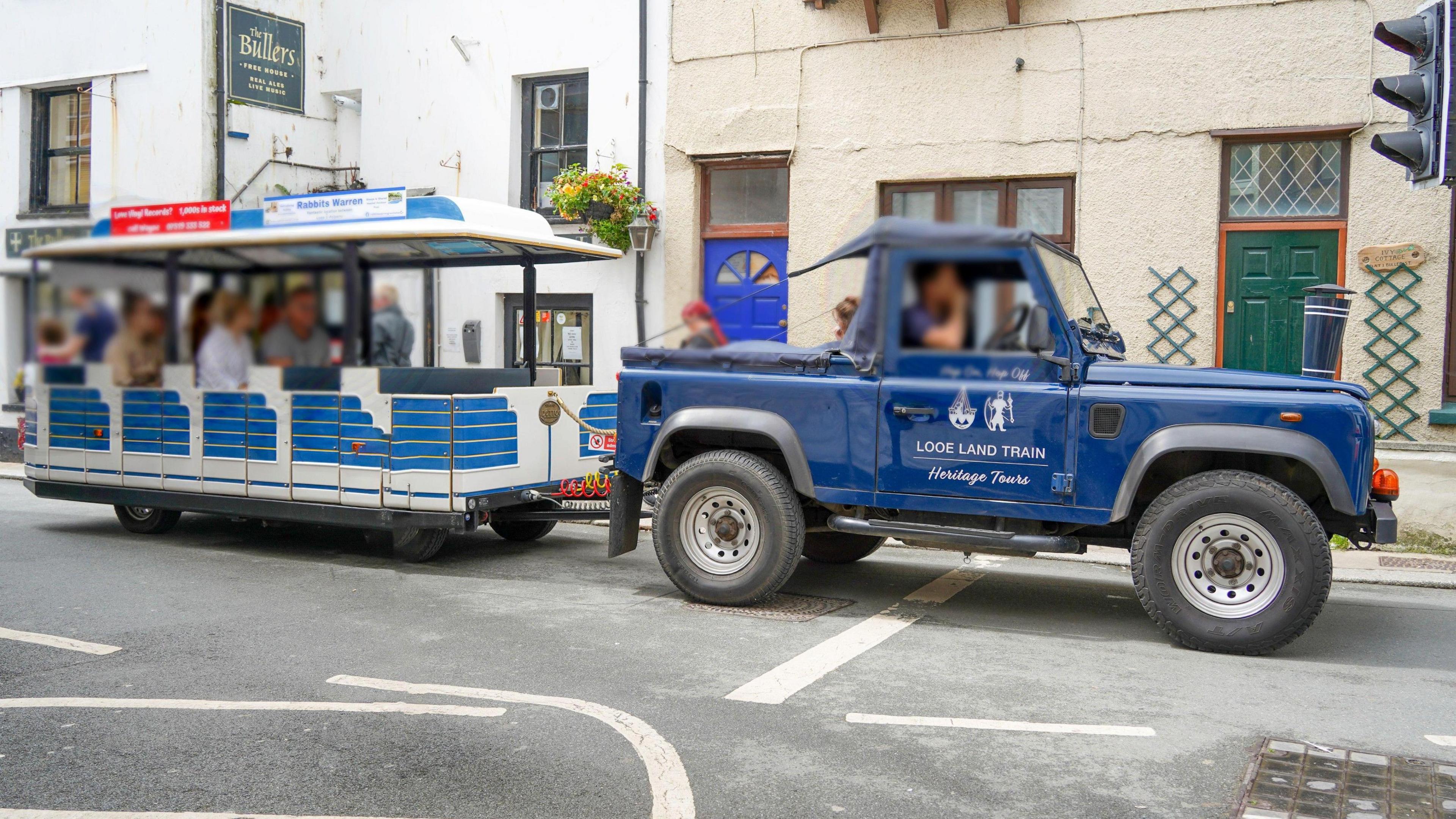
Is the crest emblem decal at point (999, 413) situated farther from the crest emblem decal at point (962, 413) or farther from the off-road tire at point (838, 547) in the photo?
the off-road tire at point (838, 547)

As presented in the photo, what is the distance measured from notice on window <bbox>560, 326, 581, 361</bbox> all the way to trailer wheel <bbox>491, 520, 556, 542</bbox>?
486 cm

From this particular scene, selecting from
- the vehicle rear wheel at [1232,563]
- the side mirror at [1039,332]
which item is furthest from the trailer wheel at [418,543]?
the vehicle rear wheel at [1232,563]

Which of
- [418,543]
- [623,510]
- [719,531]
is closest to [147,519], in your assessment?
[418,543]

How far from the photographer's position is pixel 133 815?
3812 mm

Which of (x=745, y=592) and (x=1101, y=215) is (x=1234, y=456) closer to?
(x=745, y=592)

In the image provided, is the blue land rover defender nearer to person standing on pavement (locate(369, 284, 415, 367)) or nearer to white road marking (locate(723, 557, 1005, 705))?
white road marking (locate(723, 557, 1005, 705))

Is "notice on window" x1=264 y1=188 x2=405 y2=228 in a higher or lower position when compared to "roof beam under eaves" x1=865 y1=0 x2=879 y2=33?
lower

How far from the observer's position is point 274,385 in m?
3.14

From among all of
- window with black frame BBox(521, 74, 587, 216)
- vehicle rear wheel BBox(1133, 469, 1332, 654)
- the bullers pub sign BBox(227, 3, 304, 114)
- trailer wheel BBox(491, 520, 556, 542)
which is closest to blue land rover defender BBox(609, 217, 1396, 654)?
vehicle rear wheel BBox(1133, 469, 1332, 654)

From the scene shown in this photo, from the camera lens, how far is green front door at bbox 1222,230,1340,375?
11.1m

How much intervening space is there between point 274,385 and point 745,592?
164 inches

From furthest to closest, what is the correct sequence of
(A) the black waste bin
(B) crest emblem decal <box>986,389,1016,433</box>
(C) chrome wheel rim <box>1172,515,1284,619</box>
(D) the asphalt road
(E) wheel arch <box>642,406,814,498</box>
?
(E) wheel arch <box>642,406,814,498</box> < (A) the black waste bin < (B) crest emblem decal <box>986,389,1016,433</box> < (C) chrome wheel rim <box>1172,515,1284,619</box> < (D) the asphalt road

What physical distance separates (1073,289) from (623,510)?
3064 mm

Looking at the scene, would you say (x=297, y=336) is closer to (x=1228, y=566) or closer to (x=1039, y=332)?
(x=1039, y=332)
